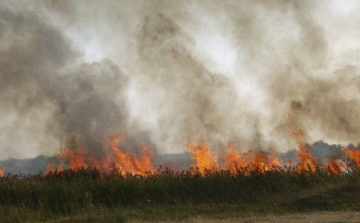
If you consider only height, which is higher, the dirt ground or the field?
the field

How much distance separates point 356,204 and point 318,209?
1823 millimetres

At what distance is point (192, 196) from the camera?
26.9 m

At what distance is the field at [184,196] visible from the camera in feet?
73.2

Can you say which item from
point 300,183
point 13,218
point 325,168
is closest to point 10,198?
point 13,218

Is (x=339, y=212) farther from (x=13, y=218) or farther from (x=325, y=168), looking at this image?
(x=13, y=218)

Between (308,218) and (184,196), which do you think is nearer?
(308,218)

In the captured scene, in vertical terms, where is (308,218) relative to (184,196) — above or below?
below

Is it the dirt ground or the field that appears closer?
the dirt ground

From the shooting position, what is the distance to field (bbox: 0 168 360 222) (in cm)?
2231

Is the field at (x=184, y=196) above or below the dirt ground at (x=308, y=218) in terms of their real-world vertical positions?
above

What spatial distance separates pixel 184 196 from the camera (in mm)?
26797

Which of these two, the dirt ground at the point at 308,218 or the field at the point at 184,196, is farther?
the field at the point at 184,196

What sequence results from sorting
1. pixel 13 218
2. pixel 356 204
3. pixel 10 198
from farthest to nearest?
pixel 10 198
pixel 13 218
pixel 356 204

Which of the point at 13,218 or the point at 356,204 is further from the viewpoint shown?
the point at 13,218
